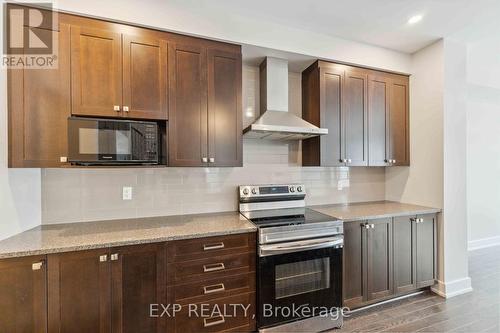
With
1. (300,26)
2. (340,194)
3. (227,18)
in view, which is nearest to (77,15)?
(227,18)

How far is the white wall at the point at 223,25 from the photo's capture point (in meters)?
1.93

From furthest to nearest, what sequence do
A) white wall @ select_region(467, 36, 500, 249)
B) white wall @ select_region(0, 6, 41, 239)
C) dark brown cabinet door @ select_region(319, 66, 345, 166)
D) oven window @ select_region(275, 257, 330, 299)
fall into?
1. white wall @ select_region(467, 36, 500, 249)
2. dark brown cabinet door @ select_region(319, 66, 345, 166)
3. oven window @ select_region(275, 257, 330, 299)
4. white wall @ select_region(0, 6, 41, 239)

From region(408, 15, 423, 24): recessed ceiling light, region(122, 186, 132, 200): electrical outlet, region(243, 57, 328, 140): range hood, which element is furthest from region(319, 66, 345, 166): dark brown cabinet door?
region(122, 186, 132, 200): electrical outlet

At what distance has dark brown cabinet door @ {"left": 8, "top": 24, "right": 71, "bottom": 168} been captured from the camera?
1.72 metres

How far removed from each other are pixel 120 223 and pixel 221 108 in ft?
4.56

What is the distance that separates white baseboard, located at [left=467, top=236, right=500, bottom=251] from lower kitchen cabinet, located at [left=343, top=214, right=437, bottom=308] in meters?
2.17

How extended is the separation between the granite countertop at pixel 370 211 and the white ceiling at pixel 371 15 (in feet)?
6.30

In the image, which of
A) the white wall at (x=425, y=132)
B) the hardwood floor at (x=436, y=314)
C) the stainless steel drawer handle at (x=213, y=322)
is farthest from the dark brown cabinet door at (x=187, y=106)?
the white wall at (x=425, y=132)

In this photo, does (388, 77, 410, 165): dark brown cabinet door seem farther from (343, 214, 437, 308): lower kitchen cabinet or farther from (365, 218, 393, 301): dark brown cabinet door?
(365, 218, 393, 301): dark brown cabinet door

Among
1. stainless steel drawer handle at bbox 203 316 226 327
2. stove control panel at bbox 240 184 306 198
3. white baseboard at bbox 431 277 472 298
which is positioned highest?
stove control panel at bbox 240 184 306 198

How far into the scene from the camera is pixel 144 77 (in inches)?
79.6

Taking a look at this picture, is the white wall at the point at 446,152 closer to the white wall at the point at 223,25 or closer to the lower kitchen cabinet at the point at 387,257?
the lower kitchen cabinet at the point at 387,257

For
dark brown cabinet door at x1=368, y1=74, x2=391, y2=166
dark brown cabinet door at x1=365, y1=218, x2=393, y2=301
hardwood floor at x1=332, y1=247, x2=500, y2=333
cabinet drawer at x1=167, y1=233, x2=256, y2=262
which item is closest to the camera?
cabinet drawer at x1=167, y1=233, x2=256, y2=262

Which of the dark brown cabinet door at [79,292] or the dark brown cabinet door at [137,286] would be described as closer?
the dark brown cabinet door at [79,292]
